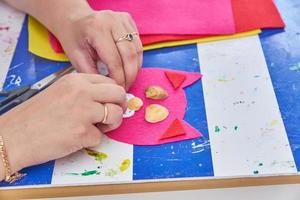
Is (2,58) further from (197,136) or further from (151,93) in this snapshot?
(197,136)

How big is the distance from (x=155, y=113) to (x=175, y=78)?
9 cm

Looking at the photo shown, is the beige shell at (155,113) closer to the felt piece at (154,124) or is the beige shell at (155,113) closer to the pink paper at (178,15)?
the felt piece at (154,124)

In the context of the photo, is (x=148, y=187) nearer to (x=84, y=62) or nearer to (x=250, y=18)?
(x=84, y=62)

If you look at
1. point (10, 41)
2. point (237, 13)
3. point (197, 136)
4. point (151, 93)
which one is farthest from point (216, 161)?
point (10, 41)

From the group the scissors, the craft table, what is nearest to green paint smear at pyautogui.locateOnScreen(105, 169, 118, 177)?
the craft table

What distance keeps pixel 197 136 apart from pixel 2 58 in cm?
41

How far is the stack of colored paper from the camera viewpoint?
817 millimetres

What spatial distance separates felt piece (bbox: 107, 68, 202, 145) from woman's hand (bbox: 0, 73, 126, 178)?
0.03 meters

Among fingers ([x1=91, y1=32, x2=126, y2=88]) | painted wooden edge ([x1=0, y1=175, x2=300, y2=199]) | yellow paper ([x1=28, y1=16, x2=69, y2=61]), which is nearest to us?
painted wooden edge ([x1=0, y1=175, x2=300, y2=199])

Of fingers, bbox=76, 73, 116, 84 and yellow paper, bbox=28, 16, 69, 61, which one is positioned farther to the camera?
yellow paper, bbox=28, 16, 69, 61

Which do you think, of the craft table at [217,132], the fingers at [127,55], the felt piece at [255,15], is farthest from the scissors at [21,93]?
the felt piece at [255,15]

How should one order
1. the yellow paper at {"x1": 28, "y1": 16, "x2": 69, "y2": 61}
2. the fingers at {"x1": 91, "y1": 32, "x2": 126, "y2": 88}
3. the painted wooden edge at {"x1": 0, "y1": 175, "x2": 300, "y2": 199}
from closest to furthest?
the painted wooden edge at {"x1": 0, "y1": 175, "x2": 300, "y2": 199} < the fingers at {"x1": 91, "y1": 32, "x2": 126, "y2": 88} < the yellow paper at {"x1": 28, "y1": 16, "x2": 69, "y2": 61}

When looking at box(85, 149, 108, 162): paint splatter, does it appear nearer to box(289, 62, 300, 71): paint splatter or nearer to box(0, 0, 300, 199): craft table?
box(0, 0, 300, 199): craft table

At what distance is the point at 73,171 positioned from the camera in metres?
0.63
